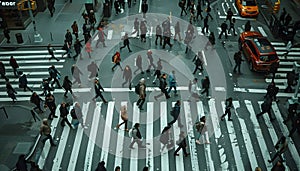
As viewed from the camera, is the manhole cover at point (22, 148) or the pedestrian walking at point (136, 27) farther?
the pedestrian walking at point (136, 27)

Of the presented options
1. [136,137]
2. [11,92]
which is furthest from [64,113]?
[11,92]

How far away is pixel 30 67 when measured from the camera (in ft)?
75.0

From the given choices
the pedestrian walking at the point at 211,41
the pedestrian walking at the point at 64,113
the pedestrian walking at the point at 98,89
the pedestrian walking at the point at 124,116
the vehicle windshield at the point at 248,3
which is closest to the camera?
the pedestrian walking at the point at 124,116

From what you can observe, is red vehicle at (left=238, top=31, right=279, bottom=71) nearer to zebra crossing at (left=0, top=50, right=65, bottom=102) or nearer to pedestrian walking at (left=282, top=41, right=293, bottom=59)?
pedestrian walking at (left=282, top=41, right=293, bottom=59)

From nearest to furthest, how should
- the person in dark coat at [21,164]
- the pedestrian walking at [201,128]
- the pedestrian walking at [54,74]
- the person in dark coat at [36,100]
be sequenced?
the person in dark coat at [21,164] < the pedestrian walking at [201,128] < the person in dark coat at [36,100] < the pedestrian walking at [54,74]

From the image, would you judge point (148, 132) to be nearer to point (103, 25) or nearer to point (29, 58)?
point (29, 58)

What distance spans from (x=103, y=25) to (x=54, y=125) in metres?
12.5

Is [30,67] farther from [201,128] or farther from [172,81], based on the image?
[201,128]

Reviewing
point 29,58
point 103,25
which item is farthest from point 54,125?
point 103,25

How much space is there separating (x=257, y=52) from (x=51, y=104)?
12.7m

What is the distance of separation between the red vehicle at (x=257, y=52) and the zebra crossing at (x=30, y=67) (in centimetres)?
1220

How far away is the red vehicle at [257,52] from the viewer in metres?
21.3

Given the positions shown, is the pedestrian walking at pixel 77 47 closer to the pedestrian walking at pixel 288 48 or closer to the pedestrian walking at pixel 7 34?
the pedestrian walking at pixel 7 34

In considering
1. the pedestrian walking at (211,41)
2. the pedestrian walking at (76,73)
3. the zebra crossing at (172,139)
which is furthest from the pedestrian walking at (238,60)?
the pedestrian walking at (76,73)
